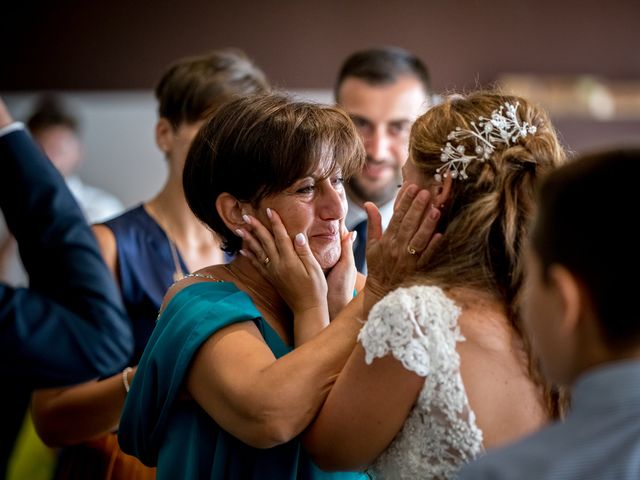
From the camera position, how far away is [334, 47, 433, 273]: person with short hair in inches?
112

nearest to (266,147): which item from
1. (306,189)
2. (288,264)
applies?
(306,189)

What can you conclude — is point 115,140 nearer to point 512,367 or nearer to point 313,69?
point 313,69

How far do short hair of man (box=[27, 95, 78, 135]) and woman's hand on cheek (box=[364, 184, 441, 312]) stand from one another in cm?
318

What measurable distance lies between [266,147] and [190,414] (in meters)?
0.49

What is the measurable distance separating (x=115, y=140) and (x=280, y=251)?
3.20 metres

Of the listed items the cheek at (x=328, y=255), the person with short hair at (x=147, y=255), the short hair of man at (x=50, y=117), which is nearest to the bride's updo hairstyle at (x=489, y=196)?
the cheek at (x=328, y=255)

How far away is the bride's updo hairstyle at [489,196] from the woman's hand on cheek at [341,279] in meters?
0.28

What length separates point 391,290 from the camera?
1.53 meters

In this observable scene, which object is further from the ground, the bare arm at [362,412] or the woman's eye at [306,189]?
the woman's eye at [306,189]

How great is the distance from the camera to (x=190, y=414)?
5.38 ft

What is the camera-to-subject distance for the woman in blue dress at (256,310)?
4.94 ft

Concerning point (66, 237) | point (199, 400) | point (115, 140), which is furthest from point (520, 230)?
point (115, 140)

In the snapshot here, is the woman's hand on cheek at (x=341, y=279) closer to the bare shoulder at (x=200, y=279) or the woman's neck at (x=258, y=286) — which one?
the woman's neck at (x=258, y=286)

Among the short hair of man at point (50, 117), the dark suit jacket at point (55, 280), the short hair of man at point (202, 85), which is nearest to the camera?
the dark suit jacket at point (55, 280)
